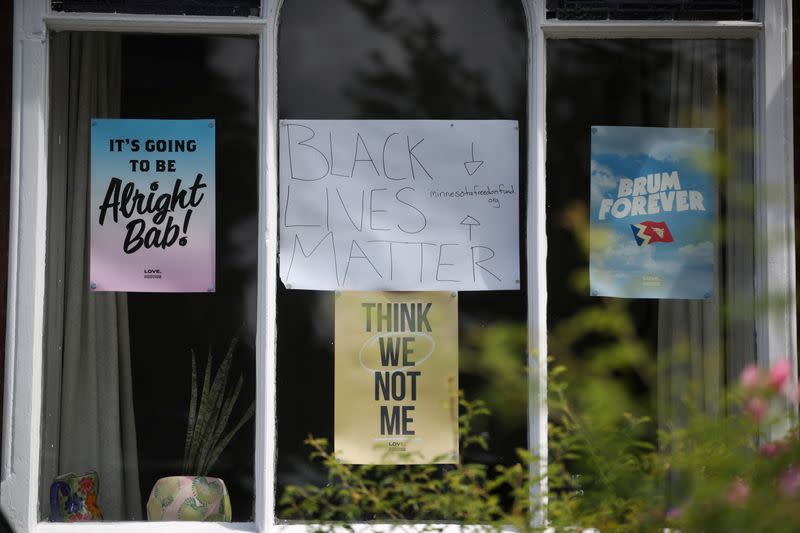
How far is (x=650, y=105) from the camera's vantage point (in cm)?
454

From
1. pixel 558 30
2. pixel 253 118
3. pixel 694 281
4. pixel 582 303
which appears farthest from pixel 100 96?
pixel 694 281

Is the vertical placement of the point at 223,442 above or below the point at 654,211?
below

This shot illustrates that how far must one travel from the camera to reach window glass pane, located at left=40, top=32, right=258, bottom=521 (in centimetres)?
445

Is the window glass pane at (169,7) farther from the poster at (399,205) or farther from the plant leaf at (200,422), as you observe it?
the plant leaf at (200,422)

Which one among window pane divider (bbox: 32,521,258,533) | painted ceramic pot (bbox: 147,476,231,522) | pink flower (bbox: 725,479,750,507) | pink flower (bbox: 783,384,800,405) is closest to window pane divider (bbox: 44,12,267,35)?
painted ceramic pot (bbox: 147,476,231,522)

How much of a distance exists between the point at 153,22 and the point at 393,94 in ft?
3.48

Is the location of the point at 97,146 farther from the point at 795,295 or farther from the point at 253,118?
the point at 795,295

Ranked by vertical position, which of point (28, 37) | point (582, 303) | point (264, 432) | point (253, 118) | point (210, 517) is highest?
point (28, 37)

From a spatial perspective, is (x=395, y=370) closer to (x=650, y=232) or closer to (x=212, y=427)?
(x=212, y=427)

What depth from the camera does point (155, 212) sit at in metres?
4.47

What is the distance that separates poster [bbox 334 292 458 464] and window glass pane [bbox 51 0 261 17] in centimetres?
129

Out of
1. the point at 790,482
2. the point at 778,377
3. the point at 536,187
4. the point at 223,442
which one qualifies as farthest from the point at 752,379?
the point at 223,442

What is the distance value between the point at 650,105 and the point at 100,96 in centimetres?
239

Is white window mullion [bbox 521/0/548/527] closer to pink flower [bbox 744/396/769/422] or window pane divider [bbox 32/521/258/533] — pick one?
window pane divider [bbox 32/521/258/533]
